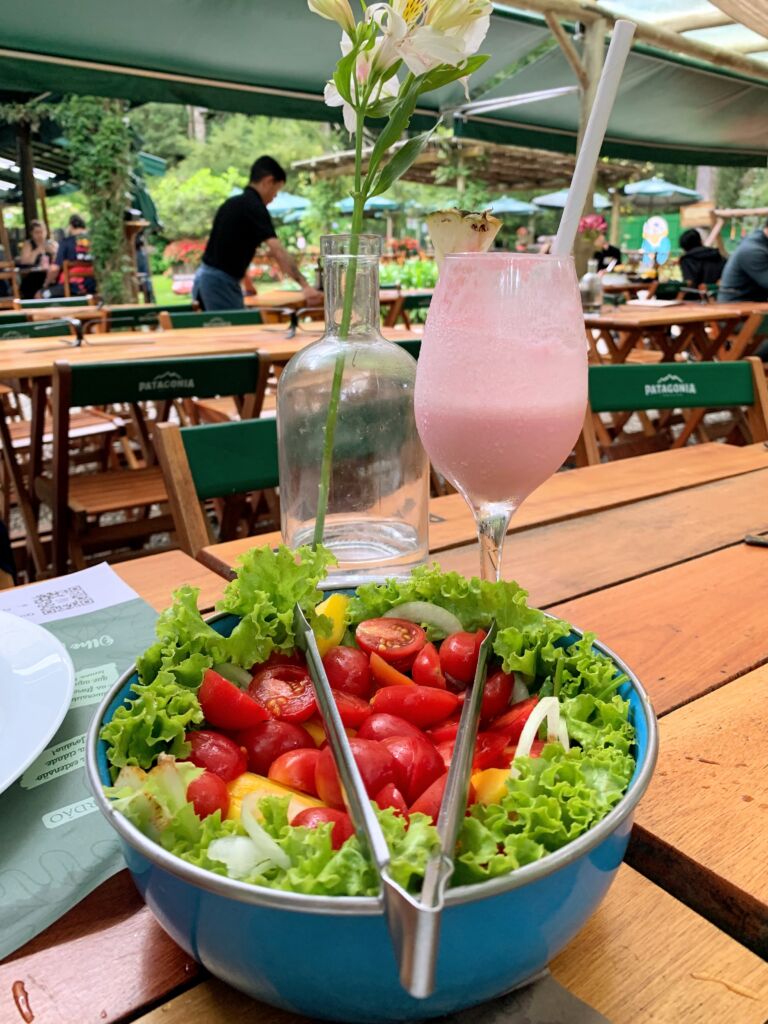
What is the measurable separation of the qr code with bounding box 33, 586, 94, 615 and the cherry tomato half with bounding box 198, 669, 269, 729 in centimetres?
42

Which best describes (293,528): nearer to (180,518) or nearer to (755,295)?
(180,518)

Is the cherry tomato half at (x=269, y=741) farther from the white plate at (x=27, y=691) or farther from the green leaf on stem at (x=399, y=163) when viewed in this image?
the green leaf on stem at (x=399, y=163)

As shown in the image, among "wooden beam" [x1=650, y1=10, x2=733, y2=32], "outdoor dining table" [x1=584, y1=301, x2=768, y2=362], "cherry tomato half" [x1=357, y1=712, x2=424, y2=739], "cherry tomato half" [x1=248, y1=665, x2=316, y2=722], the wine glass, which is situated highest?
"wooden beam" [x1=650, y1=10, x2=733, y2=32]

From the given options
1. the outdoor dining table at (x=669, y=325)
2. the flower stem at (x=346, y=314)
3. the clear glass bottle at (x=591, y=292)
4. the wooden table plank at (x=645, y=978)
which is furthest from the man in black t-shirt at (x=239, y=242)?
the wooden table plank at (x=645, y=978)

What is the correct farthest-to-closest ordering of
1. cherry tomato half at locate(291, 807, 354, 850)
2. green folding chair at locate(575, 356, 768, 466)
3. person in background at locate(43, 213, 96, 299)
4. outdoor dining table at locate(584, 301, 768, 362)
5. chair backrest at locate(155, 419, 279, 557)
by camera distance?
person in background at locate(43, 213, 96, 299)
outdoor dining table at locate(584, 301, 768, 362)
green folding chair at locate(575, 356, 768, 466)
chair backrest at locate(155, 419, 279, 557)
cherry tomato half at locate(291, 807, 354, 850)

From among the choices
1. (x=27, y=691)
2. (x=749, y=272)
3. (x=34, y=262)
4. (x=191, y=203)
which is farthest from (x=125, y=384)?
(x=191, y=203)

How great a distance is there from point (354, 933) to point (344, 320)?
20.2 inches

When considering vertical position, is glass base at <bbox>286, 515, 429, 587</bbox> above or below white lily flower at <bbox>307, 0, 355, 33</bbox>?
below

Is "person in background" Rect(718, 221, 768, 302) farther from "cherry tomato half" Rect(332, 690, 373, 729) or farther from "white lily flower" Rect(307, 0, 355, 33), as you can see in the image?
"cherry tomato half" Rect(332, 690, 373, 729)

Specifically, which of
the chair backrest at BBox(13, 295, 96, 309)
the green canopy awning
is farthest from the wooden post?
the green canopy awning

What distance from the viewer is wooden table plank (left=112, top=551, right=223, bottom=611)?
82cm

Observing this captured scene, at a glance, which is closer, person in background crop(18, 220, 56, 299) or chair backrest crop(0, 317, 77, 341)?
chair backrest crop(0, 317, 77, 341)

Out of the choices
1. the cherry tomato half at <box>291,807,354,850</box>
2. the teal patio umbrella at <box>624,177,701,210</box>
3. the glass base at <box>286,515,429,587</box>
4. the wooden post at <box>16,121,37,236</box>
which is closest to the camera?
the cherry tomato half at <box>291,807,354,850</box>

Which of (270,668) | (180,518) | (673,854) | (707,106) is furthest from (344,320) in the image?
(707,106)
